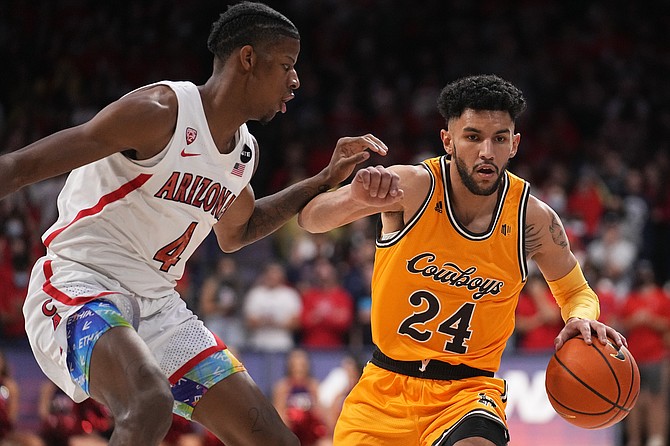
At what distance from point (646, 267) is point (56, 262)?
Result: 764 centimetres

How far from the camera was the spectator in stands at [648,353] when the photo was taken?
958cm

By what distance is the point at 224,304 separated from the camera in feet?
31.9

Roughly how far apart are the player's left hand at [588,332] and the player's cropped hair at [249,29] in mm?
1789

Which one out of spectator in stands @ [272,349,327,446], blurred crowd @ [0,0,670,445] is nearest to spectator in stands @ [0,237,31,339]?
blurred crowd @ [0,0,670,445]

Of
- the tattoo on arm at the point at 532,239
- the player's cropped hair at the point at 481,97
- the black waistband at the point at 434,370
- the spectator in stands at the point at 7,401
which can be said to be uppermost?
the player's cropped hair at the point at 481,97

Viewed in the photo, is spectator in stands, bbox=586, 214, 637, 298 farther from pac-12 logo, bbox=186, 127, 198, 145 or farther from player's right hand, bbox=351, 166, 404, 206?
pac-12 logo, bbox=186, 127, 198, 145

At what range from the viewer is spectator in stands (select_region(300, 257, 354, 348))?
9.73m

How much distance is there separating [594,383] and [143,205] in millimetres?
2086

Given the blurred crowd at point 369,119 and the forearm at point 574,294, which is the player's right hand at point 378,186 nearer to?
the forearm at point 574,294

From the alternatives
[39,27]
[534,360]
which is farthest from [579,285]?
[39,27]

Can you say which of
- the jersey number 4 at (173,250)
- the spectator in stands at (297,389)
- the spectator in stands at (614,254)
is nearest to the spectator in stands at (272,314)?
the spectator in stands at (297,389)

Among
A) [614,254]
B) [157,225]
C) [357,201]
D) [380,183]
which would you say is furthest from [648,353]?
[157,225]

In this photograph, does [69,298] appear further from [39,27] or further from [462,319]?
[39,27]

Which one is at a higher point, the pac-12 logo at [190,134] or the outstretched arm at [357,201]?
the pac-12 logo at [190,134]
